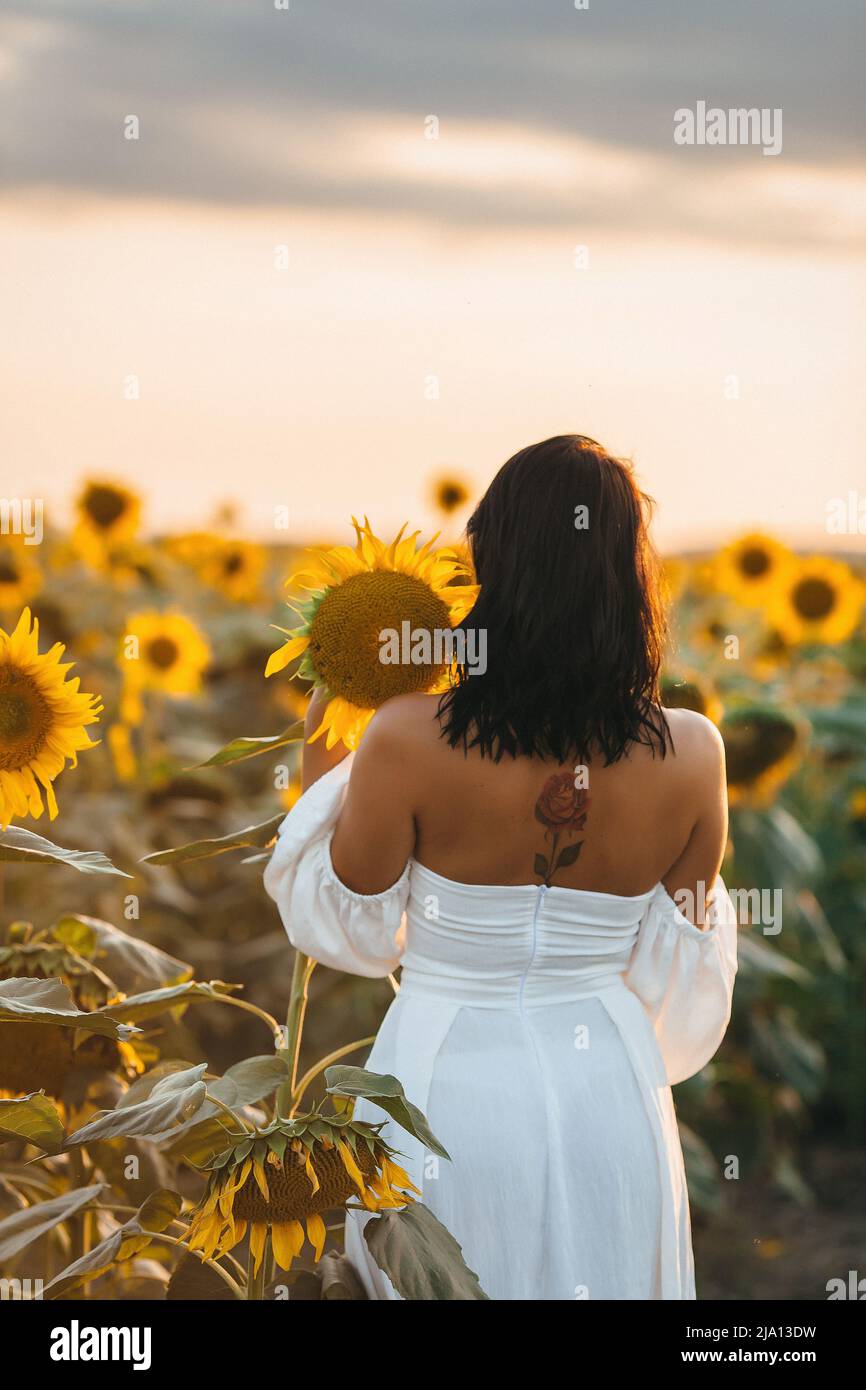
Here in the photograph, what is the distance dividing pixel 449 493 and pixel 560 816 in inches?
154

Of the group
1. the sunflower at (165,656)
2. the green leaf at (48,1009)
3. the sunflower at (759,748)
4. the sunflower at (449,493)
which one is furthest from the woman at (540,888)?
the sunflower at (449,493)

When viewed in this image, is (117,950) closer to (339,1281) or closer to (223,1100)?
(223,1100)

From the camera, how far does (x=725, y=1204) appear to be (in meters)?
4.06

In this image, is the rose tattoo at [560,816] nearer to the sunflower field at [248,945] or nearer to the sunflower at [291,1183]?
the sunflower field at [248,945]

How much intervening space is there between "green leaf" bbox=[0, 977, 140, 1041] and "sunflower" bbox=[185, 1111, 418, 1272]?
18 cm

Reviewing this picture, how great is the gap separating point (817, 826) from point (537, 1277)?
3.15 metres

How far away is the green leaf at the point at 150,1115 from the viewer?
1.54 meters

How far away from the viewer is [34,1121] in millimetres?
1631

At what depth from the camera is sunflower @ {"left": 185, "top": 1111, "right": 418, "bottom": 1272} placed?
1552 mm

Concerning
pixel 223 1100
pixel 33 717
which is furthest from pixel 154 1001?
pixel 33 717

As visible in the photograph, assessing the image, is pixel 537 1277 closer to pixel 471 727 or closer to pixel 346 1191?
Answer: pixel 346 1191

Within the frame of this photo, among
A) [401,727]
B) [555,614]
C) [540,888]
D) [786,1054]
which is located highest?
[555,614]
